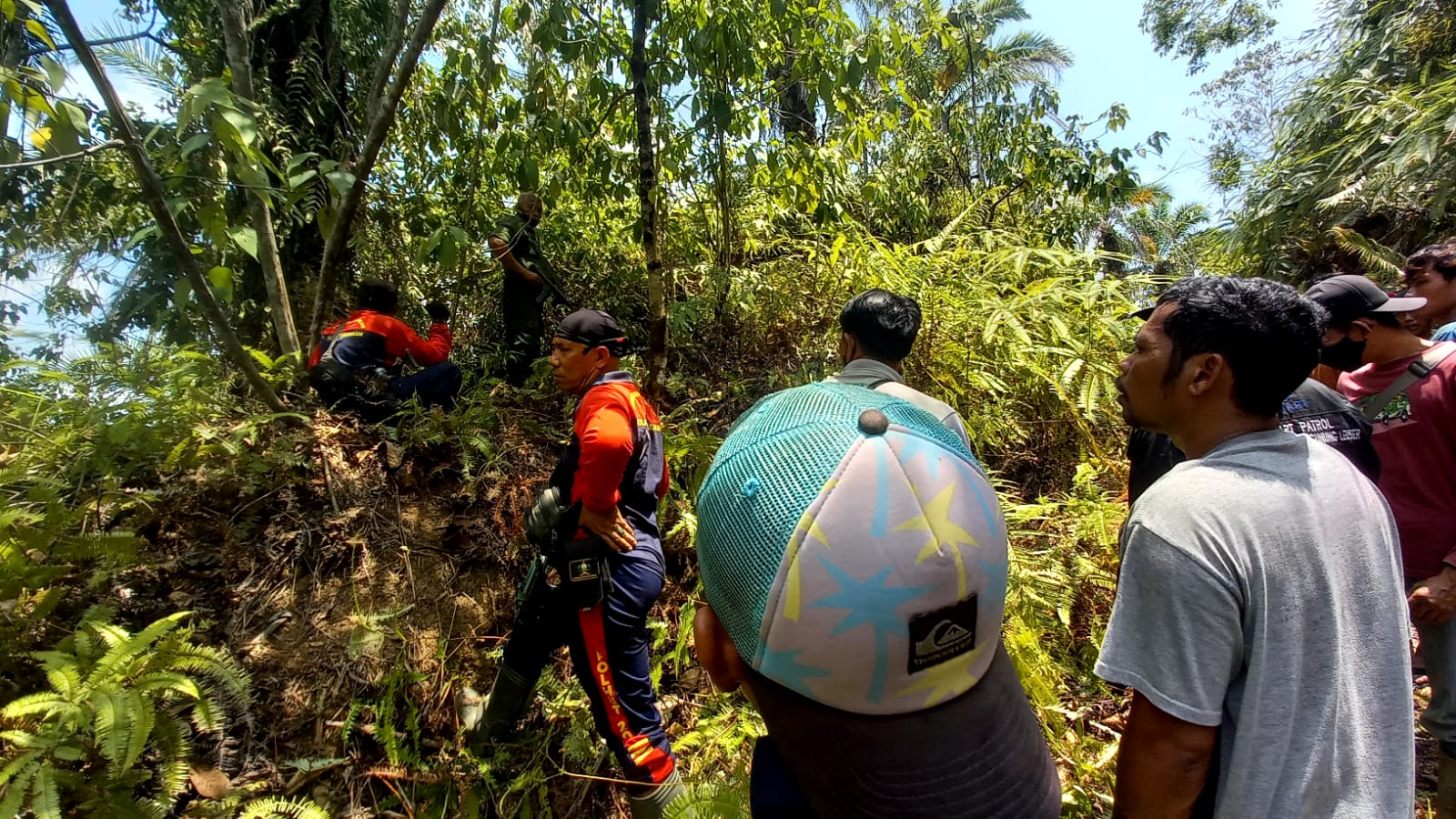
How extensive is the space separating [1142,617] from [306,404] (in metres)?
4.22

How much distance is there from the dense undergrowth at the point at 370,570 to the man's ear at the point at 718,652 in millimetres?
1122

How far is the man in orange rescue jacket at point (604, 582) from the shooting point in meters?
2.42

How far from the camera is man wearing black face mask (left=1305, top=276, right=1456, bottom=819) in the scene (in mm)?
2111

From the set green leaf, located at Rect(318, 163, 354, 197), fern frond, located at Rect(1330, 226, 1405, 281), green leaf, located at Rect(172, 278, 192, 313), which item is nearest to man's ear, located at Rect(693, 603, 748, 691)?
green leaf, located at Rect(318, 163, 354, 197)

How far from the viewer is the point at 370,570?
3244 millimetres

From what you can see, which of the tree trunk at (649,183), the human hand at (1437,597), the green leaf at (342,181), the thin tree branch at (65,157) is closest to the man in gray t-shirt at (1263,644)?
the human hand at (1437,597)

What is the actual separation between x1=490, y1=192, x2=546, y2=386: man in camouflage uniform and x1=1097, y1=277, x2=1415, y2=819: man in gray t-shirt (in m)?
4.38

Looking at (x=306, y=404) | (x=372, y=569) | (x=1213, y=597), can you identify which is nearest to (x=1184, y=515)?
(x=1213, y=597)

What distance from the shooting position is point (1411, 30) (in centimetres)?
705

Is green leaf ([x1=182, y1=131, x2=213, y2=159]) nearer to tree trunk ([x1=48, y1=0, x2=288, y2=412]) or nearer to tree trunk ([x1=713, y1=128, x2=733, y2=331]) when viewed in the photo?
tree trunk ([x1=48, y1=0, x2=288, y2=412])

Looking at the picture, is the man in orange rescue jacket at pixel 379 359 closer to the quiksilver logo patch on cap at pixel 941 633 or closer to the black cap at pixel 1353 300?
the quiksilver logo patch on cap at pixel 941 633

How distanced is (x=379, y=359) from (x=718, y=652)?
12.8ft

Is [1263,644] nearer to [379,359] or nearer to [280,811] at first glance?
[280,811]

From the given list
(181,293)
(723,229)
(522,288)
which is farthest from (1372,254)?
(181,293)
